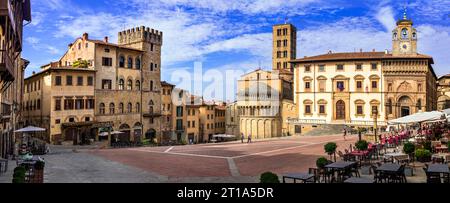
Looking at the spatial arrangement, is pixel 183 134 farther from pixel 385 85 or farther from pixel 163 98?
pixel 385 85

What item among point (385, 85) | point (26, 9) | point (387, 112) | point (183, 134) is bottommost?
point (183, 134)

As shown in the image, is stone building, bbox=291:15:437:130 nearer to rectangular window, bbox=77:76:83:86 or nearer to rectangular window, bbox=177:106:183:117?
rectangular window, bbox=177:106:183:117

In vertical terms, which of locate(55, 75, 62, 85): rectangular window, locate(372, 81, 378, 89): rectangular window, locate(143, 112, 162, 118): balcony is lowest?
locate(143, 112, 162, 118): balcony

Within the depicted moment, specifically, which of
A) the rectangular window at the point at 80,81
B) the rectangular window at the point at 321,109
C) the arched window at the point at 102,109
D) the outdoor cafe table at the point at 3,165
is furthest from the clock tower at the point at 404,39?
the outdoor cafe table at the point at 3,165

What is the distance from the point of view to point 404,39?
5203 centimetres

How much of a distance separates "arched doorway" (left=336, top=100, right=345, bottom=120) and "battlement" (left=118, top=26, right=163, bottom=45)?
3052cm

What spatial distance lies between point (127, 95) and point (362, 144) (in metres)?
38.1

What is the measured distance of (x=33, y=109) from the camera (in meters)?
45.6

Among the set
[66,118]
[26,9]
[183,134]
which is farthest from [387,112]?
[26,9]

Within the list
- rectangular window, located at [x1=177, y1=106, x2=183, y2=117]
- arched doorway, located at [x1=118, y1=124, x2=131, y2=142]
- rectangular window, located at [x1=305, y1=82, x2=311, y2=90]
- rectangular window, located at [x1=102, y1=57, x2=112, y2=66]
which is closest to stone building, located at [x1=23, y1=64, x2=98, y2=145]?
rectangular window, located at [x1=102, y1=57, x2=112, y2=66]

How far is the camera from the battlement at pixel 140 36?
53.6m

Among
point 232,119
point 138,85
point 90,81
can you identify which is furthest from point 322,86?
point 90,81

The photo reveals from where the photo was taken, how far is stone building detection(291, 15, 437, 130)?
52250 millimetres
